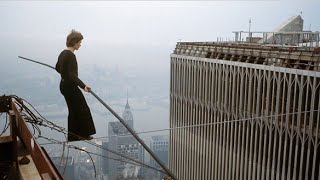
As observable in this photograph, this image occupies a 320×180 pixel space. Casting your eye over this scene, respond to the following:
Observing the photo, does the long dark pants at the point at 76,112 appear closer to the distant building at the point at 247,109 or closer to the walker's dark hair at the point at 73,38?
the walker's dark hair at the point at 73,38

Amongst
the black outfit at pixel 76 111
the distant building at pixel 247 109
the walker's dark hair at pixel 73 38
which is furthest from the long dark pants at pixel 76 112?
the distant building at pixel 247 109

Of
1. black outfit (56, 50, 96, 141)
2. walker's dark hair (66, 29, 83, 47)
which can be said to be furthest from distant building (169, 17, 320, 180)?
walker's dark hair (66, 29, 83, 47)

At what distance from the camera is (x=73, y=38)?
30.0 ft

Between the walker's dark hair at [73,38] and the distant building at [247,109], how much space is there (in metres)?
19.2

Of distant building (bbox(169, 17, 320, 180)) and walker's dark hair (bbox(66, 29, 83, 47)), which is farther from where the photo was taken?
distant building (bbox(169, 17, 320, 180))

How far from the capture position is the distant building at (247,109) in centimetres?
2980

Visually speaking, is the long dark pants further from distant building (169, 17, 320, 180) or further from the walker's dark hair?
distant building (169, 17, 320, 180)

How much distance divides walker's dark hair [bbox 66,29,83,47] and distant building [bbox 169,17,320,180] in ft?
63.0

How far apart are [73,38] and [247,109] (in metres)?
31.7

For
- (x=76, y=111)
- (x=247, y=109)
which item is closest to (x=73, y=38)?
(x=76, y=111)

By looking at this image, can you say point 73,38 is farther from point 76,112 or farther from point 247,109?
point 247,109

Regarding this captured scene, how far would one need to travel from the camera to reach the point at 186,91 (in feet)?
173

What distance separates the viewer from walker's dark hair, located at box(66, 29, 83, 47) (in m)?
9.16

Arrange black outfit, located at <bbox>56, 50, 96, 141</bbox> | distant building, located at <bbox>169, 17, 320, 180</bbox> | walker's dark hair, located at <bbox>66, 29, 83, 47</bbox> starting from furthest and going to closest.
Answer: distant building, located at <bbox>169, 17, 320, 180</bbox>, black outfit, located at <bbox>56, 50, 96, 141</bbox>, walker's dark hair, located at <bbox>66, 29, 83, 47</bbox>
